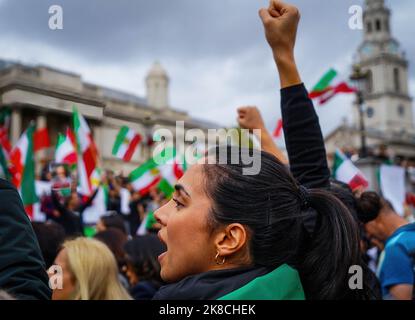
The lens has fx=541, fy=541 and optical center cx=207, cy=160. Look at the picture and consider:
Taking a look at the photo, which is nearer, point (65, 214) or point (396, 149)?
point (65, 214)

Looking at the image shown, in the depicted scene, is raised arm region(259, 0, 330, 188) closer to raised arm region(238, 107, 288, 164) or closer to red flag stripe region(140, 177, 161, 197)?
raised arm region(238, 107, 288, 164)

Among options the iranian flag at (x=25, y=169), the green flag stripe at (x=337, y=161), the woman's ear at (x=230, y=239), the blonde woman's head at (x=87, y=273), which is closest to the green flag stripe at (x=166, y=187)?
the iranian flag at (x=25, y=169)

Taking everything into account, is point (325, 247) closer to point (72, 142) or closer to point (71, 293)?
point (71, 293)

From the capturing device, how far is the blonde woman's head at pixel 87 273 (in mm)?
2553

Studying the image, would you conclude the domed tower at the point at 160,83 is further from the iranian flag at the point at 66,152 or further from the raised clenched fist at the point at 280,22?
the iranian flag at the point at 66,152

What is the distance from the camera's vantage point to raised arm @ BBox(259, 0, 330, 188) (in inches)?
69.4

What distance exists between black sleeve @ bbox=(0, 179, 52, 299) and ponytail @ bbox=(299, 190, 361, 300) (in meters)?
0.71

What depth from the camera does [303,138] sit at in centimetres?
205

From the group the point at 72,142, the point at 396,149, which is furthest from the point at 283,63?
the point at 396,149

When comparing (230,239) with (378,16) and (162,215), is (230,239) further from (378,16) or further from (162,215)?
(378,16)

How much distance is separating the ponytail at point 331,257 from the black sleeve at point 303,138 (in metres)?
0.49

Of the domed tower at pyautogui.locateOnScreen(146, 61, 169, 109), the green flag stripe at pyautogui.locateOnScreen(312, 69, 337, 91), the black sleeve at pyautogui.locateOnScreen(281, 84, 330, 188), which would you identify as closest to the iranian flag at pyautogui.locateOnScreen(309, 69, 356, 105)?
the green flag stripe at pyautogui.locateOnScreen(312, 69, 337, 91)
